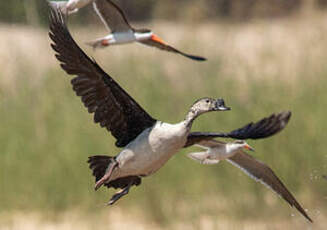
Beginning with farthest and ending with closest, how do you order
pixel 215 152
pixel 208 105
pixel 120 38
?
pixel 120 38, pixel 215 152, pixel 208 105

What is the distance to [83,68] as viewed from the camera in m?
4.24

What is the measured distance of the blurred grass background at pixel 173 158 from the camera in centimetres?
735

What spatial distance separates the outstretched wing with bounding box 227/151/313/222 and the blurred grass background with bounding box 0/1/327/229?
4.96ft

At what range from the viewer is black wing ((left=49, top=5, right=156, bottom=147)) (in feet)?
13.6

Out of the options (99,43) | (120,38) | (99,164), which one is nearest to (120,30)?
(120,38)

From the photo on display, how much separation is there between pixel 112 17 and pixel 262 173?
1437 millimetres

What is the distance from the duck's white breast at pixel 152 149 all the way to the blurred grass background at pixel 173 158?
2521mm

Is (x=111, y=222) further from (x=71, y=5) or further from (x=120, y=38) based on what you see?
(x=71, y=5)

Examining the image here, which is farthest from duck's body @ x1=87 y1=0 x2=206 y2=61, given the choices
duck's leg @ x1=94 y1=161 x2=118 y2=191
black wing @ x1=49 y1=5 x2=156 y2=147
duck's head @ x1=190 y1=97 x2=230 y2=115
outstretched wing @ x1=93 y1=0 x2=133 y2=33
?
duck's head @ x1=190 y1=97 x2=230 y2=115

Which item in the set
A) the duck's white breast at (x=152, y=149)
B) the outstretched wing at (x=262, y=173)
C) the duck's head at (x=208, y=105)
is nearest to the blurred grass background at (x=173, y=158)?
the outstretched wing at (x=262, y=173)

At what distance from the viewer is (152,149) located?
412 centimetres

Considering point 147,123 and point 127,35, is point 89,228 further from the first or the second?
point 147,123

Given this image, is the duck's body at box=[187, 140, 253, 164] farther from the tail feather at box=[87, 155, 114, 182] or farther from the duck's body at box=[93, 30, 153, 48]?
the duck's body at box=[93, 30, 153, 48]

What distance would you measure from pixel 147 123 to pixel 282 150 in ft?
10.8
